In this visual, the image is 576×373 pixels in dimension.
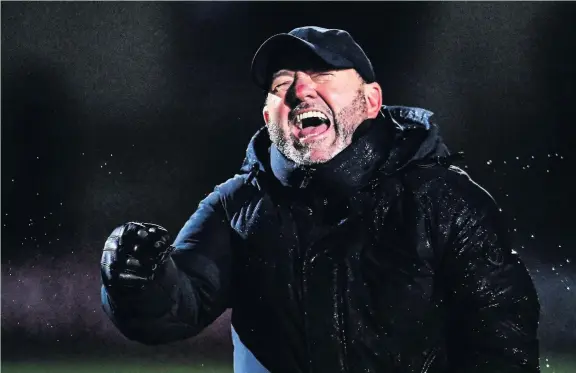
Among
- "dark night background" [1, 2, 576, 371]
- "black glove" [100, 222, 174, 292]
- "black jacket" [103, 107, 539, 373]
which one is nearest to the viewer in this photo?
"black glove" [100, 222, 174, 292]

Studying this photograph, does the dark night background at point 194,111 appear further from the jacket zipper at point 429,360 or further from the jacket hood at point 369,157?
the jacket zipper at point 429,360

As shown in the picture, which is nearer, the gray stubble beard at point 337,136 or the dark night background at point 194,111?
the gray stubble beard at point 337,136

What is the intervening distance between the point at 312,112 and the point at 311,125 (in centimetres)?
5

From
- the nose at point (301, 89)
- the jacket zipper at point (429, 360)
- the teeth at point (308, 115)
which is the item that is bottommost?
the jacket zipper at point (429, 360)

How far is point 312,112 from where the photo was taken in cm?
155

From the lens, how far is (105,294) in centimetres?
148

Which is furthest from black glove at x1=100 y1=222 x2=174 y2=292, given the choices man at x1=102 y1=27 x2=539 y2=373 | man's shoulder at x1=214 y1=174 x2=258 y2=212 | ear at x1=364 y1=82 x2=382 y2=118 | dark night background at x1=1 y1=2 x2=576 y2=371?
dark night background at x1=1 y1=2 x2=576 y2=371

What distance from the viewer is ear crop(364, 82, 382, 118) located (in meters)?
1.63

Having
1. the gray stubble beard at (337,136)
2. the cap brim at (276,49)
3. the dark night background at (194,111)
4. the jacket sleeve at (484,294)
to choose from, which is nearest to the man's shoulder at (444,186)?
the jacket sleeve at (484,294)

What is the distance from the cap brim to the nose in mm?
48

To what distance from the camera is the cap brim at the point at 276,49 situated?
1530 mm

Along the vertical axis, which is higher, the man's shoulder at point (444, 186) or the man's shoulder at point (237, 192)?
the man's shoulder at point (444, 186)

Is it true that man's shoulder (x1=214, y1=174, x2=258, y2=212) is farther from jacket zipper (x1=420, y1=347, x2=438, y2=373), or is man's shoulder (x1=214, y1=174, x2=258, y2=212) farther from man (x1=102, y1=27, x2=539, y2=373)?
jacket zipper (x1=420, y1=347, x2=438, y2=373)

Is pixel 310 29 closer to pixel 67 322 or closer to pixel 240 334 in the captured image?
pixel 240 334
